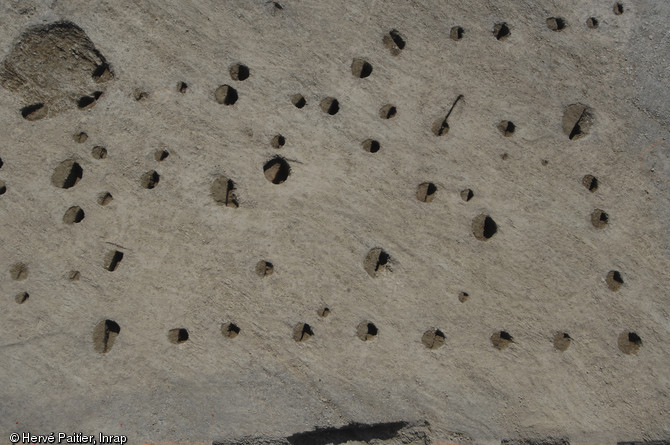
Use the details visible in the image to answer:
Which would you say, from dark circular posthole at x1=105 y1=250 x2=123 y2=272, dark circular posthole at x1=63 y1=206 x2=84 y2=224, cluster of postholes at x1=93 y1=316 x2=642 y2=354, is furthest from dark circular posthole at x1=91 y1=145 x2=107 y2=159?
cluster of postholes at x1=93 y1=316 x2=642 y2=354

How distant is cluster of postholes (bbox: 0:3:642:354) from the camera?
3385 mm

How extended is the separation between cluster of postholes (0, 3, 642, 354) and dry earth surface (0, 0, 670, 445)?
0.6 inches

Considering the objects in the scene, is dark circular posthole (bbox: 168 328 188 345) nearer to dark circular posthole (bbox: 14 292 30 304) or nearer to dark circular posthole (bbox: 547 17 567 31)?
dark circular posthole (bbox: 14 292 30 304)

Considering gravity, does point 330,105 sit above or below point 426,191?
above

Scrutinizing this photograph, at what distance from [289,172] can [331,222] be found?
1.54ft

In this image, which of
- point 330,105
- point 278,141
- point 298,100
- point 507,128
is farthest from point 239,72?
point 507,128

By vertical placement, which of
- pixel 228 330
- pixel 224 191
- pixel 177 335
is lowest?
pixel 177 335

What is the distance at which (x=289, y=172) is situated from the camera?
340 cm

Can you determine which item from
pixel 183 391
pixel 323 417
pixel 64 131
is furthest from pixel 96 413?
pixel 64 131

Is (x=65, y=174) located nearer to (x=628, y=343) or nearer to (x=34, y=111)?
(x=34, y=111)

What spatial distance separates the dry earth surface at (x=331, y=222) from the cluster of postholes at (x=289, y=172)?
0.02 m

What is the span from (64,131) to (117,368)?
1.76 meters

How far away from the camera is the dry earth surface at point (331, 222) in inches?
133

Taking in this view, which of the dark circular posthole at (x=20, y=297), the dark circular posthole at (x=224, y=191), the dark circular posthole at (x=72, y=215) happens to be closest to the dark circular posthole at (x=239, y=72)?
the dark circular posthole at (x=224, y=191)
